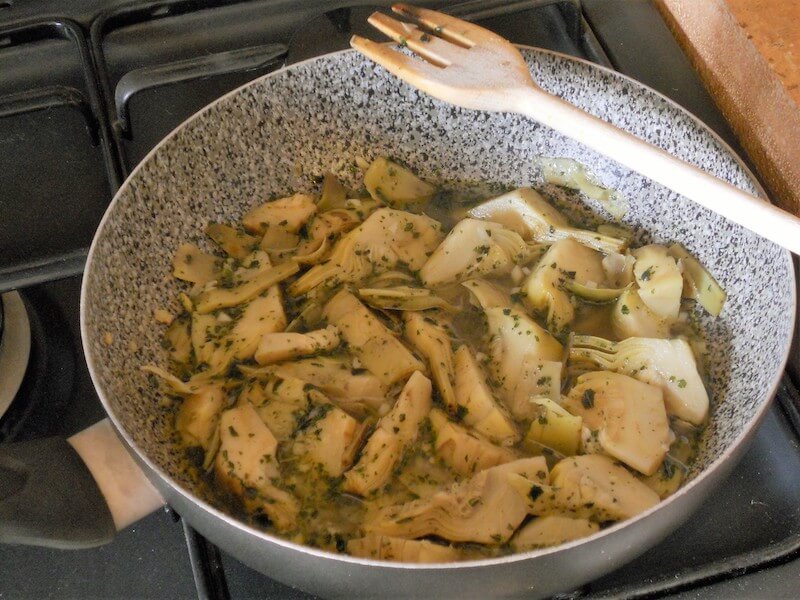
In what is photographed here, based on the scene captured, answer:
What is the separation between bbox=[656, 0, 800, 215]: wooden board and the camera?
0.88 metres

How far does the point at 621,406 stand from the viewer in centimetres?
79

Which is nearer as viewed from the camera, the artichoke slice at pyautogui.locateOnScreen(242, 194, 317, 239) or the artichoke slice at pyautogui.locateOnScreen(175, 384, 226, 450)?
the artichoke slice at pyautogui.locateOnScreen(175, 384, 226, 450)

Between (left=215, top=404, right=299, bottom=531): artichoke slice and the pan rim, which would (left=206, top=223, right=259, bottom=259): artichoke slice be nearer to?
the pan rim

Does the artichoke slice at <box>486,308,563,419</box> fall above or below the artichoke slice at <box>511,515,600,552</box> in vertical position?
above

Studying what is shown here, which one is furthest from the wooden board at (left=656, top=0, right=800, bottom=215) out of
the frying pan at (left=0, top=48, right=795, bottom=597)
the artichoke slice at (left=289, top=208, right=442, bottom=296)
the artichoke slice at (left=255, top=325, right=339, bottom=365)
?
the artichoke slice at (left=255, top=325, right=339, bottom=365)

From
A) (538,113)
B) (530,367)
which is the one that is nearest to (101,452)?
(530,367)

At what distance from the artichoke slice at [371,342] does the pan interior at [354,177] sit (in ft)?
0.69

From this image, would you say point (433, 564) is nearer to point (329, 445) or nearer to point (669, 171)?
point (329, 445)

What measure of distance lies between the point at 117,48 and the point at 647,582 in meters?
1.02

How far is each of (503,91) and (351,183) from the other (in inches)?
12.4

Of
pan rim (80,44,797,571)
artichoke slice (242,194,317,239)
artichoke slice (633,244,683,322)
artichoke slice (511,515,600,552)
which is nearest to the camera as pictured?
pan rim (80,44,797,571)

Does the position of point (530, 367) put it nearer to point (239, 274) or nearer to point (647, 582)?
point (647, 582)

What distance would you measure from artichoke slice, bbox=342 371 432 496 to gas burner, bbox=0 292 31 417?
1.27ft

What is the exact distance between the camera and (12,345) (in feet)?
2.83
